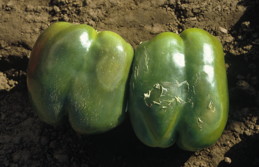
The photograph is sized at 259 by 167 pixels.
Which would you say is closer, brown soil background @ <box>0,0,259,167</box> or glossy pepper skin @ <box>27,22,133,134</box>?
glossy pepper skin @ <box>27,22,133,134</box>

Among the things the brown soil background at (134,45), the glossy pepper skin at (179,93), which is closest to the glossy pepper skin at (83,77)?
the glossy pepper skin at (179,93)

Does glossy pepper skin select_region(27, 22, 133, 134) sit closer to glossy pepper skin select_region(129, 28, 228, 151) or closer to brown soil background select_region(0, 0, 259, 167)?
glossy pepper skin select_region(129, 28, 228, 151)

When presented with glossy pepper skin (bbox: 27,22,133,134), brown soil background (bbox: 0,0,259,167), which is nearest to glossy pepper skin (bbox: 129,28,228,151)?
glossy pepper skin (bbox: 27,22,133,134)

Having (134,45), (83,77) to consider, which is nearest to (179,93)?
(83,77)

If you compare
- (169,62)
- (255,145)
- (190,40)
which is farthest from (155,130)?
(255,145)

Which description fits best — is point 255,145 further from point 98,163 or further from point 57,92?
point 57,92

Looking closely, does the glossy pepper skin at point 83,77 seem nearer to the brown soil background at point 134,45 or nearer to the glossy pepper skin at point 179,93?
the glossy pepper skin at point 179,93
